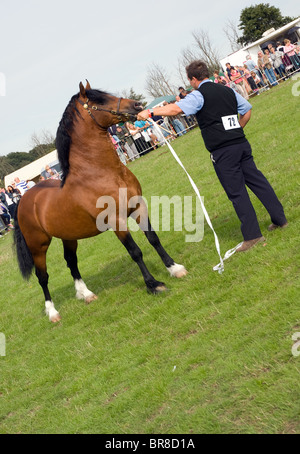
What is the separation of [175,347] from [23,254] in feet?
17.0

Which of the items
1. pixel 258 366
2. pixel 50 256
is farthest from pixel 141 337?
pixel 50 256

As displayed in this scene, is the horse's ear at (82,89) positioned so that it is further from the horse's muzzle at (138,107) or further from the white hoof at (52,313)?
the white hoof at (52,313)

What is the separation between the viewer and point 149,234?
8.30 m

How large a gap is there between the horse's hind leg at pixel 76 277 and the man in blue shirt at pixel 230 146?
122 inches

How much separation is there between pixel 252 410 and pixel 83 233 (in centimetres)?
516

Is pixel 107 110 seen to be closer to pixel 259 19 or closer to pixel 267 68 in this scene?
pixel 267 68

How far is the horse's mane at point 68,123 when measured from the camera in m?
7.82

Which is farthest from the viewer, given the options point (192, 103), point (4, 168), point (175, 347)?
point (4, 168)

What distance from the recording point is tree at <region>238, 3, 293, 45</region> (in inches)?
3041

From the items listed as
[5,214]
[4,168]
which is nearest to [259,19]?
[4,168]

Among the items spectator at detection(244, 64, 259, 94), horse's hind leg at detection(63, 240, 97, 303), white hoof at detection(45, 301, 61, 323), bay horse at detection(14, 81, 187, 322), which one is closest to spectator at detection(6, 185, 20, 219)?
spectator at detection(244, 64, 259, 94)

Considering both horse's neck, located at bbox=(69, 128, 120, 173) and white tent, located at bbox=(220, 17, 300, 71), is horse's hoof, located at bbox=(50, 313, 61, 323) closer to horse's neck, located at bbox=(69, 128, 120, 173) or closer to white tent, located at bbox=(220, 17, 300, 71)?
horse's neck, located at bbox=(69, 128, 120, 173)

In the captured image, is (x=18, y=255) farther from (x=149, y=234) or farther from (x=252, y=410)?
(x=252, y=410)

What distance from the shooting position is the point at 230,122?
24.3 feet
